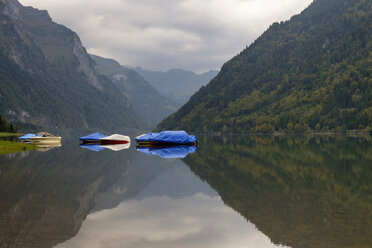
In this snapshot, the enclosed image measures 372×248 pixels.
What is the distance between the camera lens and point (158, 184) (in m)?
32.8

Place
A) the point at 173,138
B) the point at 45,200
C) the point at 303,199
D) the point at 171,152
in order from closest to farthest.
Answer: the point at 303,199, the point at 45,200, the point at 171,152, the point at 173,138

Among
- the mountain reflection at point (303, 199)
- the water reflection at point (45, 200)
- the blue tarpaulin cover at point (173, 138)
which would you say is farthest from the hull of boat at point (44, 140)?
the mountain reflection at point (303, 199)

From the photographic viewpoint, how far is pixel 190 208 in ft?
75.0

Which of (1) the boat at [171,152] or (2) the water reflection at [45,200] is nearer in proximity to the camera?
(2) the water reflection at [45,200]

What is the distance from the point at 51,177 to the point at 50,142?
71377mm

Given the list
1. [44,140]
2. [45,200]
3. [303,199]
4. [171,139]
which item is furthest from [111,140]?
[303,199]

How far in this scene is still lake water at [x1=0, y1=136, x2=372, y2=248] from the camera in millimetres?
16531

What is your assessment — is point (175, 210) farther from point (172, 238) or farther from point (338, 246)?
point (338, 246)

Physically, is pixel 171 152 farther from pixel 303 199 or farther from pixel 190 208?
pixel 190 208

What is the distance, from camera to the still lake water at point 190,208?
16.5 metres

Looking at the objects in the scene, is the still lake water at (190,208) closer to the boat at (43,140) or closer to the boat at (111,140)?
the boat at (43,140)

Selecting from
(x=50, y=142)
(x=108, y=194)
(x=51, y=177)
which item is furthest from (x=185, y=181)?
(x=50, y=142)

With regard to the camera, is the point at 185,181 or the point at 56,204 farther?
the point at 185,181

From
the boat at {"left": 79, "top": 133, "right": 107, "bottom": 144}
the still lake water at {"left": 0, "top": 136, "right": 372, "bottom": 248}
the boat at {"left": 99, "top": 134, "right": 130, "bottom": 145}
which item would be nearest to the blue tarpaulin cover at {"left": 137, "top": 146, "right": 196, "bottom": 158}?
the still lake water at {"left": 0, "top": 136, "right": 372, "bottom": 248}
